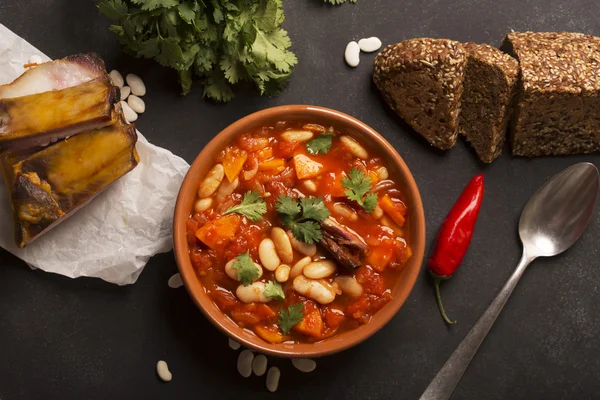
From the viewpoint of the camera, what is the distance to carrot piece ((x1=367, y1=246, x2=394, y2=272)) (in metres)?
3.12

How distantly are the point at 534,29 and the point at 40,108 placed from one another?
8.23 feet

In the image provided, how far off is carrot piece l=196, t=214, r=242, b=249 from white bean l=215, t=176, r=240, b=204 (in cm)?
11

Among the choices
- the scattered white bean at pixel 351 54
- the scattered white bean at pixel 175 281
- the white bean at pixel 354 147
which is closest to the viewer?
the white bean at pixel 354 147

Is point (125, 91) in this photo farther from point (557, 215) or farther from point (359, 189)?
point (557, 215)

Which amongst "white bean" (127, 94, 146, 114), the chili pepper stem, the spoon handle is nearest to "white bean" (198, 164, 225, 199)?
"white bean" (127, 94, 146, 114)

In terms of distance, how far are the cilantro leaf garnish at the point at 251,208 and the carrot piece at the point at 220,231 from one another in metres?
0.03

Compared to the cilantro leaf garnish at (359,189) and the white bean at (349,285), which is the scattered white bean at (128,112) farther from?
the white bean at (349,285)

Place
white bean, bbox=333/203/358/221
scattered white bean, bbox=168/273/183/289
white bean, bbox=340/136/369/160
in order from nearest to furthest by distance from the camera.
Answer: white bean, bbox=333/203/358/221
white bean, bbox=340/136/369/160
scattered white bean, bbox=168/273/183/289

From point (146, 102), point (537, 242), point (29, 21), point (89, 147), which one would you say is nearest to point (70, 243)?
point (89, 147)

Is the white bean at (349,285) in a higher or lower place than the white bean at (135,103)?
lower

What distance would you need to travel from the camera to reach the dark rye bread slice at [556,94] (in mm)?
3340

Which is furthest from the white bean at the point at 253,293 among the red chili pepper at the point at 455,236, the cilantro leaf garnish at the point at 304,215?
the red chili pepper at the point at 455,236

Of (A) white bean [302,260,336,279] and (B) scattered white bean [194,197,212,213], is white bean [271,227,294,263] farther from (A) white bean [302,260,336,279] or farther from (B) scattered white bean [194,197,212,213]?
(B) scattered white bean [194,197,212,213]

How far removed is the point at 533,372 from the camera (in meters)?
3.55
